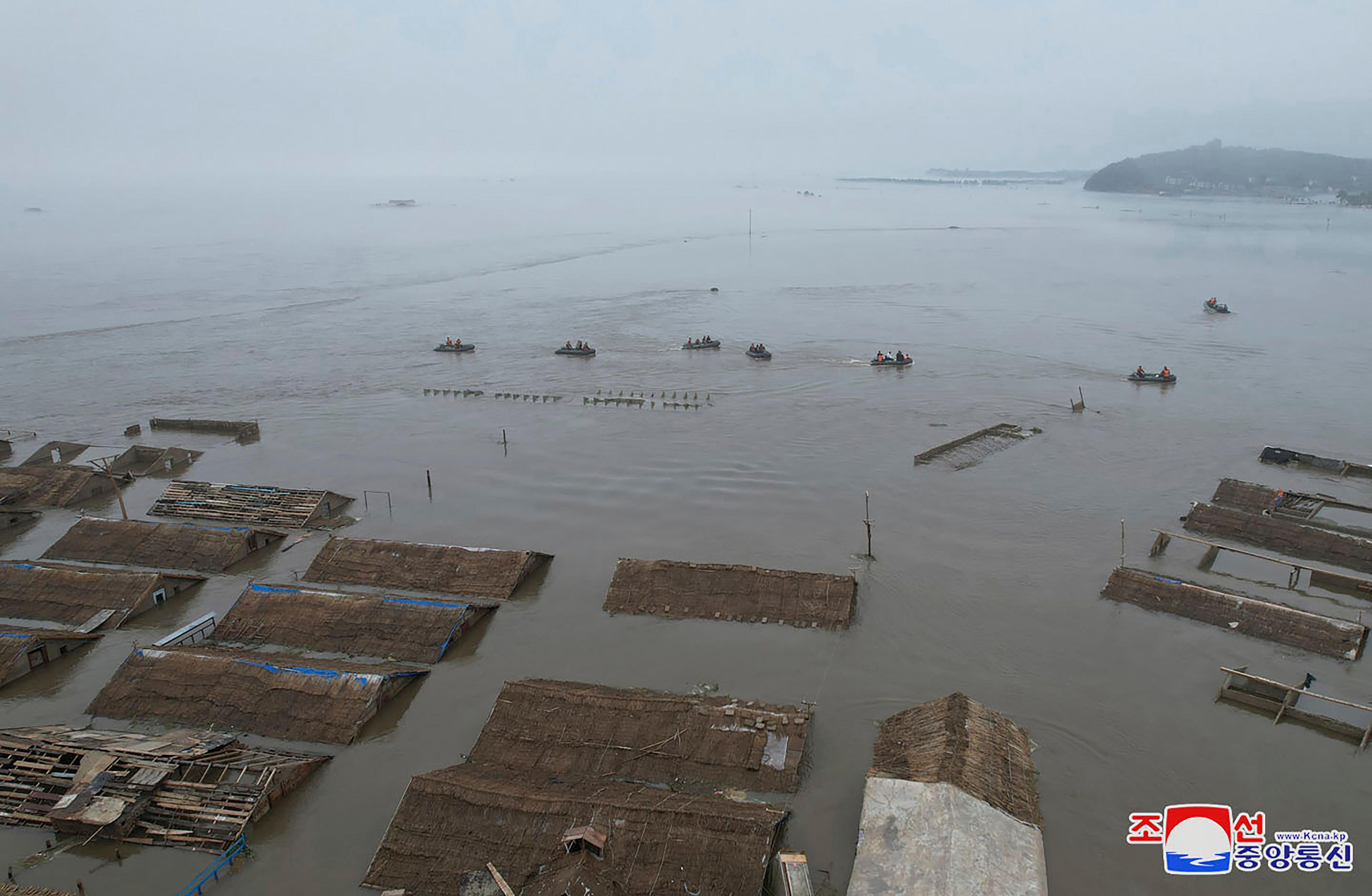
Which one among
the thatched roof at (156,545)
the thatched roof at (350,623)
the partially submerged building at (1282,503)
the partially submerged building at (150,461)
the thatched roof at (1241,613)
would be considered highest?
the partially submerged building at (150,461)

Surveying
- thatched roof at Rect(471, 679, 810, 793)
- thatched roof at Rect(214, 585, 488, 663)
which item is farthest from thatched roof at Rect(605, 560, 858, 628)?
thatched roof at Rect(214, 585, 488, 663)

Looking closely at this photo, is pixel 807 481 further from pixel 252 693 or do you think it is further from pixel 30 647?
pixel 30 647

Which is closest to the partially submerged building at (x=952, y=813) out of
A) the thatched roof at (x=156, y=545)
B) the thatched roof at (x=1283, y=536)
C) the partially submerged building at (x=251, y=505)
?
the thatched roof at (x=1283, y=536)

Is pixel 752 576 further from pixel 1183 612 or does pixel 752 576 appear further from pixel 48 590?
pixel 48 590

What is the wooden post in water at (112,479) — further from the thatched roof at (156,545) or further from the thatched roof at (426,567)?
the thatched roof at (426,567)

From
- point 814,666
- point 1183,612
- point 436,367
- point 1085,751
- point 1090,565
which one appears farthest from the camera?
point 436,367

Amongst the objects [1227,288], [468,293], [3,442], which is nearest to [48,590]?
[3,442]
